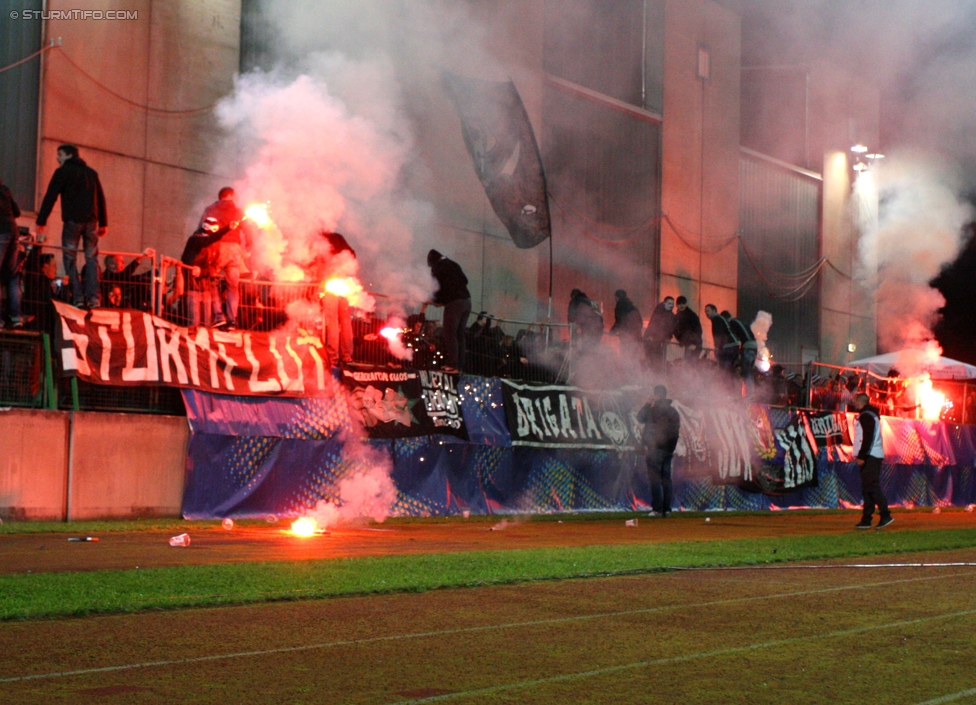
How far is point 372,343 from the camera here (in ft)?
55.6

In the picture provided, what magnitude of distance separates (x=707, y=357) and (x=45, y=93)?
12.8 meters

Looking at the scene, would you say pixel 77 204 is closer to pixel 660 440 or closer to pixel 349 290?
pixel 349 290

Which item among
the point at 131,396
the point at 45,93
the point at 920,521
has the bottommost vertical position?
the point at 920,521

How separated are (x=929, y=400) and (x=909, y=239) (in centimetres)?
663

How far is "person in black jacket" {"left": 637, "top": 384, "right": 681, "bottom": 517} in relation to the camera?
59.8ft

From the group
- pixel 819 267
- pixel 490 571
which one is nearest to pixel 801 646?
pixel 490 571

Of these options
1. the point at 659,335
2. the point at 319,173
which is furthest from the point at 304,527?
the point at 659,335

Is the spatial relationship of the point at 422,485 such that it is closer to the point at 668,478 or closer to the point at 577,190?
the point at 668,478

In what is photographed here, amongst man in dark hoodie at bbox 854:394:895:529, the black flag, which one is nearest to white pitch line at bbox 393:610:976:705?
man in dark hoodie at bbox 854:394:895:529

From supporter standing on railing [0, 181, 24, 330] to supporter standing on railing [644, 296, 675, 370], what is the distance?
458 inches

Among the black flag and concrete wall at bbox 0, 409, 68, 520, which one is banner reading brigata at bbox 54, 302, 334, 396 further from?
the black flag

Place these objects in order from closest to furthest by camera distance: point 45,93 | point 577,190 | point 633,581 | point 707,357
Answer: point 633,581, point 45,93, point 707,357, point 577,190

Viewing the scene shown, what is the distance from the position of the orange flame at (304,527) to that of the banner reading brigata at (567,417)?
4.62 meters

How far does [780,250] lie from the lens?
3494cm
